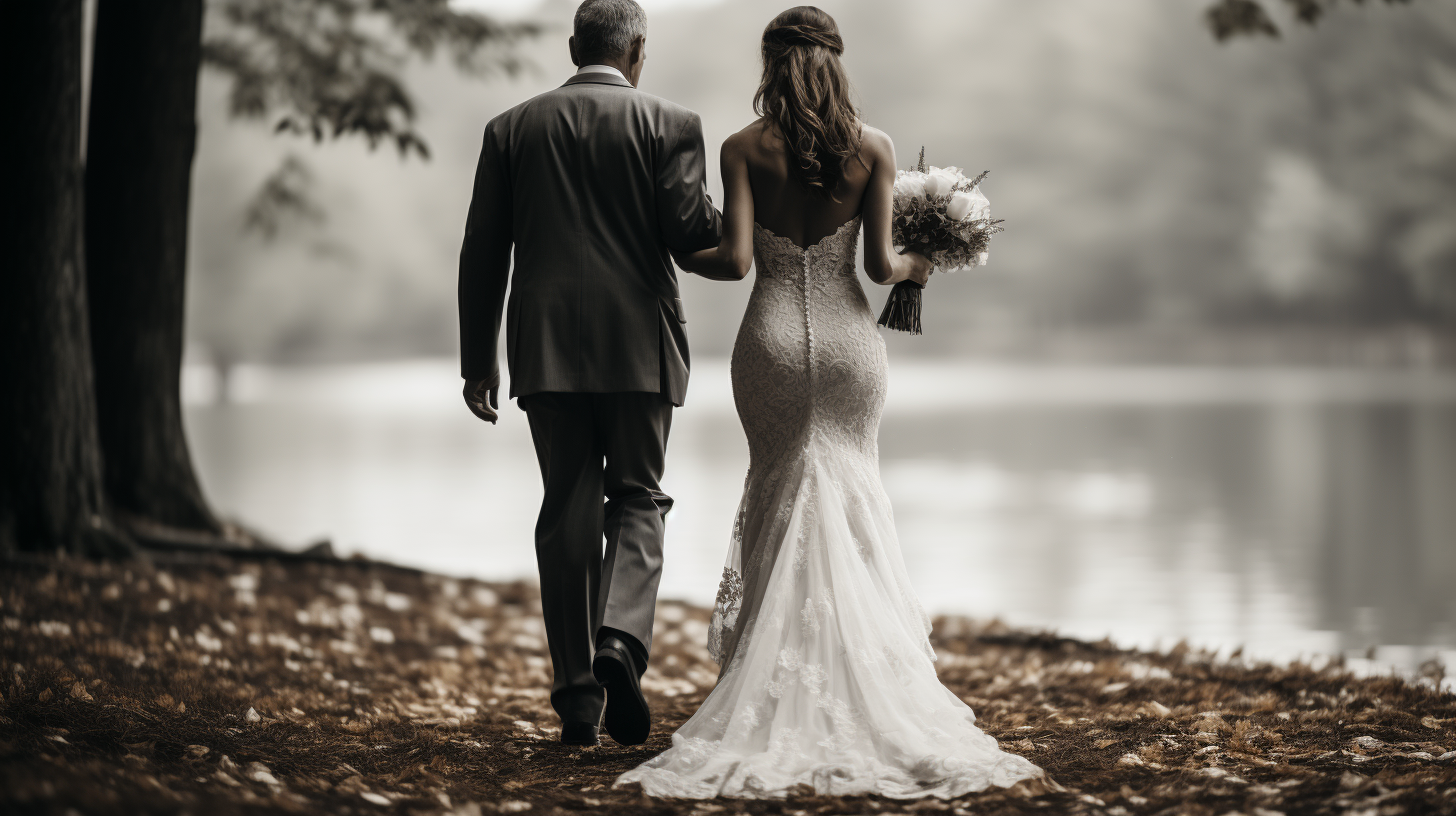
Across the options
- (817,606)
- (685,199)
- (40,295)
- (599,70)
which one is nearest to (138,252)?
(40,295)

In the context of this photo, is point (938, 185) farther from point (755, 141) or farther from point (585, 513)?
point (585, 513)

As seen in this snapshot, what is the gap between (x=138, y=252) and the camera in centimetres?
620

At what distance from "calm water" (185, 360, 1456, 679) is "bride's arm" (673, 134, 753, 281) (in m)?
3.26

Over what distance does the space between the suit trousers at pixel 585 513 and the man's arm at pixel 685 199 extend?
0.47m

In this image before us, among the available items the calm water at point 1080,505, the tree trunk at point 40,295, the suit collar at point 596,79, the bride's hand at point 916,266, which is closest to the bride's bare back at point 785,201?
the bride's hand at point 916,266

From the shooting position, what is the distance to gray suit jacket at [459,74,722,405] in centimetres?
349

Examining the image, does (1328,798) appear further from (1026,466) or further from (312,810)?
(1026,466)

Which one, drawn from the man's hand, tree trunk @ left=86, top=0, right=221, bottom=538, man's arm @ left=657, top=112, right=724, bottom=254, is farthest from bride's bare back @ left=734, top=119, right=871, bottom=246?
tree trunk @ left=86, top=0, right=221, bottom=538

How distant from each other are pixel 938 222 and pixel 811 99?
0.55 m

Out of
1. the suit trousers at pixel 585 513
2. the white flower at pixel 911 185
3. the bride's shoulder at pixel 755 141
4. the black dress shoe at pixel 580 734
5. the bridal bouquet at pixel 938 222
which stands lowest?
the black dress shoe at pixel 580 734

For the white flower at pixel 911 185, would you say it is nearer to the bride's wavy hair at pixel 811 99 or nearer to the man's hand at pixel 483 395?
the bride's wavy hair at pixel 811 99

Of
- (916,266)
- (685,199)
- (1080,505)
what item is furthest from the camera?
(1080,505)

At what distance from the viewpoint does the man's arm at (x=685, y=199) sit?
347cm

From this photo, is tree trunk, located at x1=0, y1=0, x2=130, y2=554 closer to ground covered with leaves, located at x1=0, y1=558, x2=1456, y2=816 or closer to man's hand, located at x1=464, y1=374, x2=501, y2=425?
ground covered with leaves, located at x1=0, y1=558, x2=1456, y2=816
